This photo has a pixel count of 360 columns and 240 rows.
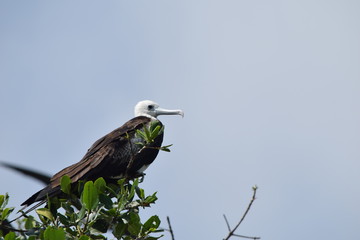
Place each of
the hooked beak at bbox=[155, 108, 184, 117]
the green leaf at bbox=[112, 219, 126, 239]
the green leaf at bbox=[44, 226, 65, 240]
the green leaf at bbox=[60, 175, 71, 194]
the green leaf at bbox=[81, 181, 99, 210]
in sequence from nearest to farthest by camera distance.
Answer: the green leaf at bbox=[44, 226, 65, 240], the green leaf at bbox=[81, 181, 99, 210], the green leaf at bbox=[112, 219, 126, 239], the green leaf at bbox=[60, 175, 71, 194], the hooked beak at bbox=[155, 108, 184, 117]

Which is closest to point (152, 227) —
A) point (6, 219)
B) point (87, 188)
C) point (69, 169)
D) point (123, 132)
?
point (87, 188)

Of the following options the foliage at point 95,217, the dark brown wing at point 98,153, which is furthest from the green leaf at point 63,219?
the dark brown wing at point 98,153

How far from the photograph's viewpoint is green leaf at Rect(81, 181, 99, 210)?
374cm

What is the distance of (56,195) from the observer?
191 inches

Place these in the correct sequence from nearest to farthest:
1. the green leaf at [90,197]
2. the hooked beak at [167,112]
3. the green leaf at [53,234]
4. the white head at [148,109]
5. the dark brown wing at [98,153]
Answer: the green leaf at [53,234] → the green leaf at [90,197] → the dark brown wing at [98,153] → the hooked beak at [167,112] → the white head at [148,109]

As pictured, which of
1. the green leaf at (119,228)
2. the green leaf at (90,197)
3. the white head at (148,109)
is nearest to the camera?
the green leaf at (90,197)

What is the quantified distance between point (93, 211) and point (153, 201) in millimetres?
597

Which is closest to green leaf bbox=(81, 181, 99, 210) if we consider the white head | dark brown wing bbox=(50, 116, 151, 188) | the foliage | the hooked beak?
the foliage

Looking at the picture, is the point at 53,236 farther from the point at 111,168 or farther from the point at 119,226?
the point at 111,168

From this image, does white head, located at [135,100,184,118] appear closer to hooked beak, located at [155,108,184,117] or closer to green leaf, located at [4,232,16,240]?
hooked beak, located at [155,108,184,117]

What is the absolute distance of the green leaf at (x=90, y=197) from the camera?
3.74 meters

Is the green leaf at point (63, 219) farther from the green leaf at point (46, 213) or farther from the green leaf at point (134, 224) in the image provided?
the green leaf at point (134, 224)

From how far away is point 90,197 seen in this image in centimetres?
375

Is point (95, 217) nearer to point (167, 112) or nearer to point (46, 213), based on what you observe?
point (46, 213)
